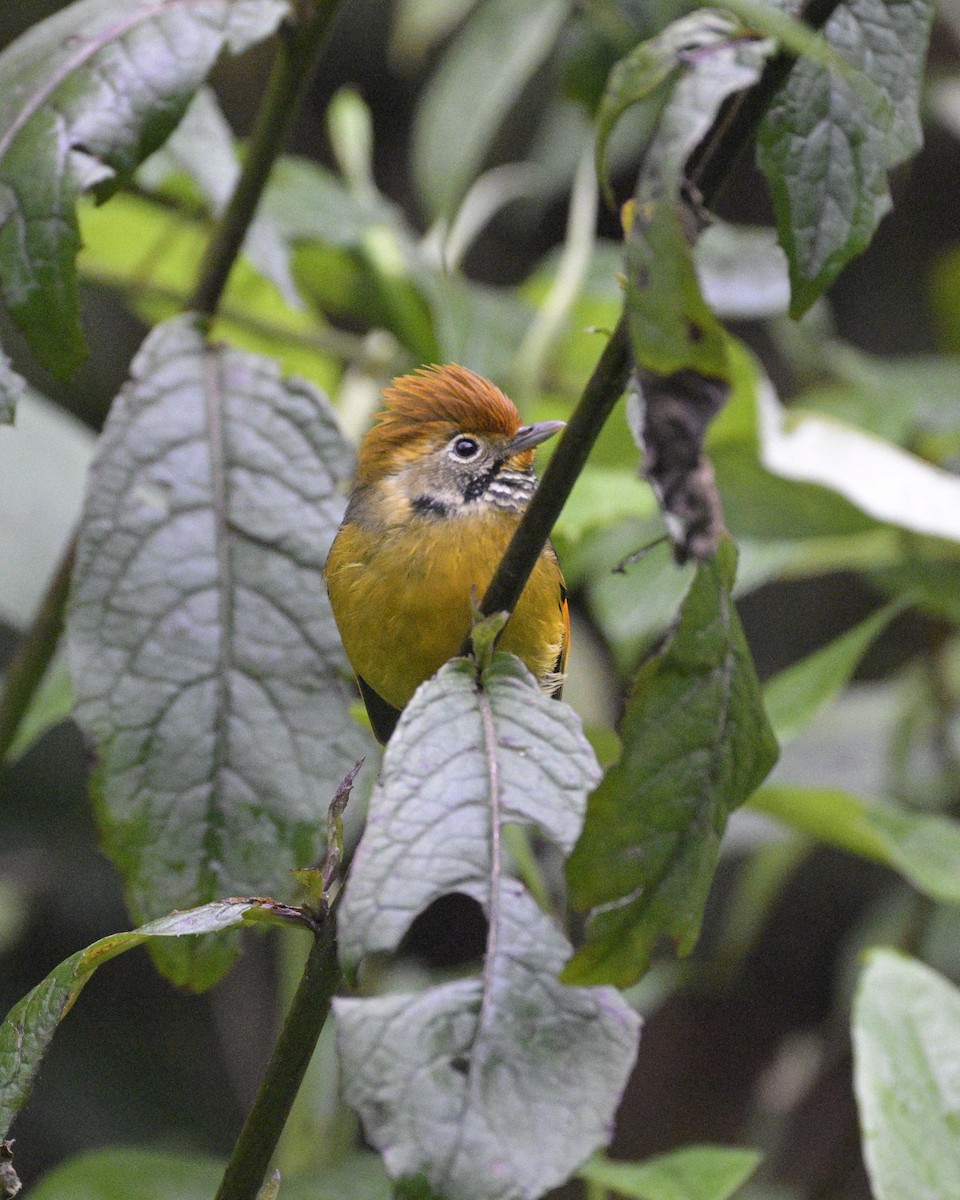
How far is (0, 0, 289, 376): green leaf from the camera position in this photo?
1.17 meters

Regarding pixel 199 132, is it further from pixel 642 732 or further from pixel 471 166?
pixel 642 732

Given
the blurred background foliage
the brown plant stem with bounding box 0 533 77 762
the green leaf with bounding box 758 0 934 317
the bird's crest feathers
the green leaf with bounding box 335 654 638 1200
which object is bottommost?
the blurred background foliage

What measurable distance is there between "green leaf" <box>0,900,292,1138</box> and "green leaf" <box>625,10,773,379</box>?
495mm

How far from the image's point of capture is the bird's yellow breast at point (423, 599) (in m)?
1.38

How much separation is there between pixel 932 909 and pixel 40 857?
7.18 ft

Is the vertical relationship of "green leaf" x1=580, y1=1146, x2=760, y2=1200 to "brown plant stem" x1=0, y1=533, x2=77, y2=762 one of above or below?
below

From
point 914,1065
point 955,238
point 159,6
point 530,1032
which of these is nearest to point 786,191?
point 530,1032

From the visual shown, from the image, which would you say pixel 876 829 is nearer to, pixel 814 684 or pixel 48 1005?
pixel 814 684

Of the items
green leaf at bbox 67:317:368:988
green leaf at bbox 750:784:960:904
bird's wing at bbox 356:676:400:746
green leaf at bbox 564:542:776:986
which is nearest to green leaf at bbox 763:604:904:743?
green leaf at bbox 750:784:960:904

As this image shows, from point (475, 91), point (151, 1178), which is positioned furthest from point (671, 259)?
point (475, 91)

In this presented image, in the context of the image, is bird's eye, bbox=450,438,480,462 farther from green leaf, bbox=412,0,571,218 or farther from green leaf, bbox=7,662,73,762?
green leaf, bbox=412,0,571,218

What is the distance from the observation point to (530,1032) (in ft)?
2.71

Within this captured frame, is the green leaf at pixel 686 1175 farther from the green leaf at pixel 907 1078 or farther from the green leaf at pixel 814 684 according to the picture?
the green leaf at pixel 814 684

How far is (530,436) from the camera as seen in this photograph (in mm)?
1666
